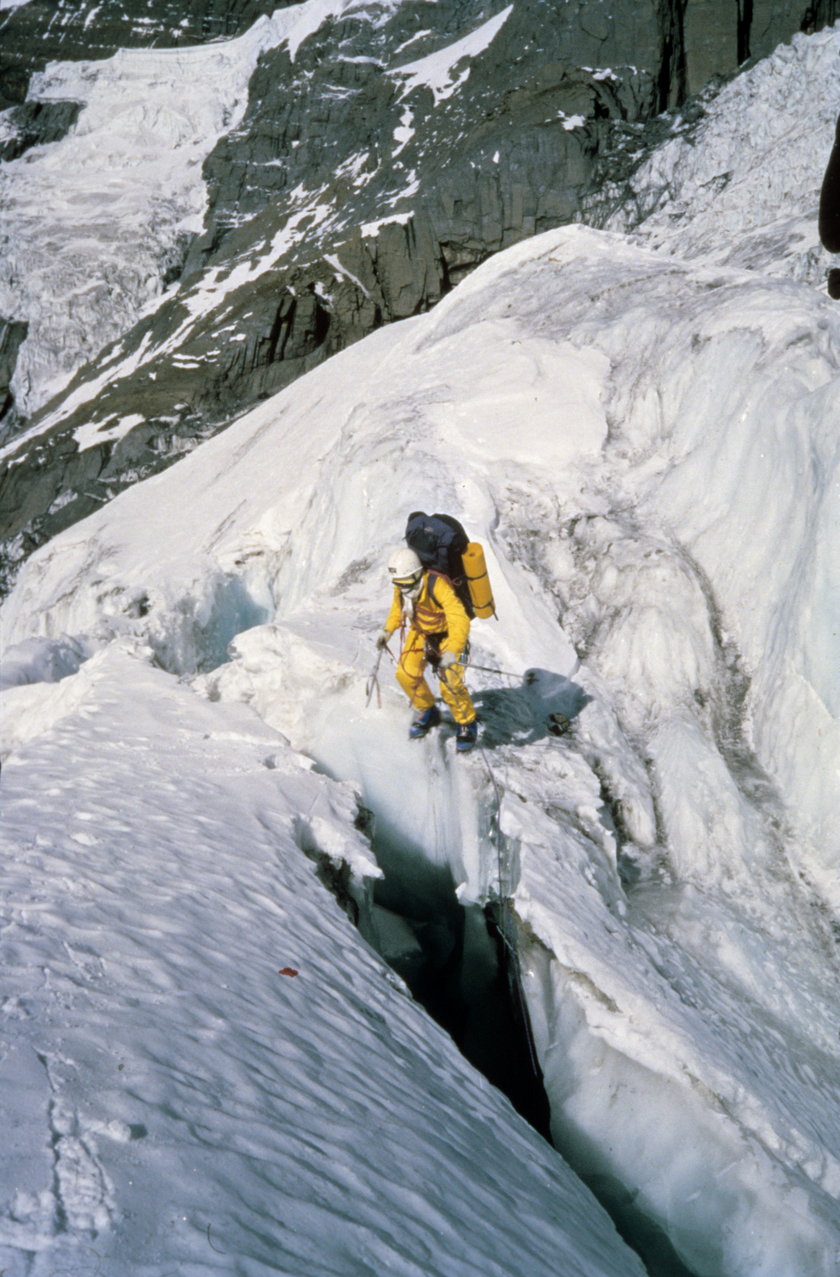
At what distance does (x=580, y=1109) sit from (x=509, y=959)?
45.1 inches

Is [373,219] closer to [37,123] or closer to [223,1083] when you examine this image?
[37,123]

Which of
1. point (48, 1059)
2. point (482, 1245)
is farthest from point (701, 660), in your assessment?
point (48, 1059)

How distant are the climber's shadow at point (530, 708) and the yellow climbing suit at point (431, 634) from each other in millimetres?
648

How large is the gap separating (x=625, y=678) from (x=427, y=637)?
256 cm

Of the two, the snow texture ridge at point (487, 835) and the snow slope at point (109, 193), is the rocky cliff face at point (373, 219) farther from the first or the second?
the snow texture ridge at point (487, 835)

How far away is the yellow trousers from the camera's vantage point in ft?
20.6

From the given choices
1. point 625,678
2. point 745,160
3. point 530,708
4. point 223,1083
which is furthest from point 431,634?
point 745,160

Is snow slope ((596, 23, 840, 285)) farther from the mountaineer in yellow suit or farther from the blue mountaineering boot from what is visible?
the blue mountaineering boot

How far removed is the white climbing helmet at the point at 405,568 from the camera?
629 centimetres

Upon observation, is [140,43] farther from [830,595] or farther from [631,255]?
[830,595]

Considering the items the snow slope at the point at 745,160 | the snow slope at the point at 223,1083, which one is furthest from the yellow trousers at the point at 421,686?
the snow slope at the point at 745,160

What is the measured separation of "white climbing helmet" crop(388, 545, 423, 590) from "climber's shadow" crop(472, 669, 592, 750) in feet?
4.70

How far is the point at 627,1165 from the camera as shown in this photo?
4.15m

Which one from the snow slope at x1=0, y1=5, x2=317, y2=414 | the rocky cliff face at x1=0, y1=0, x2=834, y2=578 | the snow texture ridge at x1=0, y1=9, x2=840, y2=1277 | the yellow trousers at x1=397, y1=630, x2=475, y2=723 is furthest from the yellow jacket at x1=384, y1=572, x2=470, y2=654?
the snow slope at x1=0, y1=5, x2=317, y2=414
